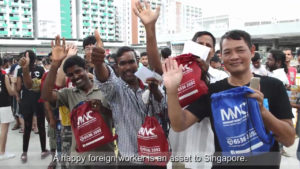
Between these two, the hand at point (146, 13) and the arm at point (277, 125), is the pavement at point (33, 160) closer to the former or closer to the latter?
the arm at point (277, 125)

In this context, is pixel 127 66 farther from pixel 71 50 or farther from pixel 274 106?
pixel 274 106

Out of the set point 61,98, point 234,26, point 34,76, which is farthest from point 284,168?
point 234,26

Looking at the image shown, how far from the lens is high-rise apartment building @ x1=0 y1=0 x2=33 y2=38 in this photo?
57594 mm

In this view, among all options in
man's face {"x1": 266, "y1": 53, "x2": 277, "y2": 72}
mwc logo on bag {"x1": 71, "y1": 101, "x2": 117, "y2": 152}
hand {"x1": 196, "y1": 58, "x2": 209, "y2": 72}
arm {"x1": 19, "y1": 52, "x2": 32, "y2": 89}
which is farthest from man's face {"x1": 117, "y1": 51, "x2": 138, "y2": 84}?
man's face {"x1": 266, "y1": 53, "x2": 277, "y2": 72}

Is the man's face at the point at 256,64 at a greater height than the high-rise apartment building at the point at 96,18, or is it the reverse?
the high-rise apartment building at the point at 96,18

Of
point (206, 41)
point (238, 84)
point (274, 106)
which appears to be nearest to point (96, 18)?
point (206, 41)

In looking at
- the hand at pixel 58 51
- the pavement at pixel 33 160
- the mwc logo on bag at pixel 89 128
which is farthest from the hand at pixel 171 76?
the pavement at pixel 33 160

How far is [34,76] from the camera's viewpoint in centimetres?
395

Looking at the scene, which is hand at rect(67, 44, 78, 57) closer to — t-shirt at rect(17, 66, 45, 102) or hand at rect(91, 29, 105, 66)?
hand at rect(91, 29, 105, 66)

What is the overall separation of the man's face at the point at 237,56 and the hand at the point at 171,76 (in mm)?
265

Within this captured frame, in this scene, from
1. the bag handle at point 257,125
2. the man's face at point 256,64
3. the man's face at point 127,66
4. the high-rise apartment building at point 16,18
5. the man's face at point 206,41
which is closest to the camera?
the bag handle at point 257,125

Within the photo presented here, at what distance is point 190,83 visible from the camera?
4.69ft

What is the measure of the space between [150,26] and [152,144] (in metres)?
0.77

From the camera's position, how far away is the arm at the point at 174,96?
1282mm
